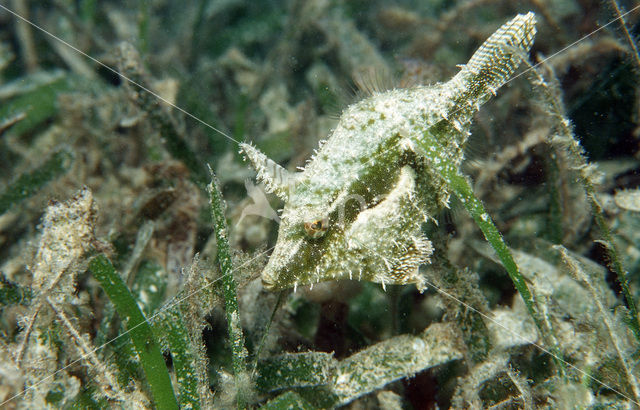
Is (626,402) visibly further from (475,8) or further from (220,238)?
(475,8)

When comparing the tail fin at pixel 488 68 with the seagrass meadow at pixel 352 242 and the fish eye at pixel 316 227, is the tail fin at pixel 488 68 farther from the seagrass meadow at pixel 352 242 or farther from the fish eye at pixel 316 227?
the fish eye at pixel 316 227

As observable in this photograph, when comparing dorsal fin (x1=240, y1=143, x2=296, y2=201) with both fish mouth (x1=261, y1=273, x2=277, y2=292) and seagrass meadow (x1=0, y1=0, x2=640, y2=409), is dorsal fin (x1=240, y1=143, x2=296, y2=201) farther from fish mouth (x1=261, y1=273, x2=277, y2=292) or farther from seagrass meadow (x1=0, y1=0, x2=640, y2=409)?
fish mouth (x1=261, y1=273, x2=277, y2=292)

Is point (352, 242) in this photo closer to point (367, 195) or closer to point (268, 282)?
point (367, 195)

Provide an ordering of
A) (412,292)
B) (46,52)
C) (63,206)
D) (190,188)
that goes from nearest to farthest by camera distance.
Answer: (63,206)
(412,292)
(190,188)
(46,52)

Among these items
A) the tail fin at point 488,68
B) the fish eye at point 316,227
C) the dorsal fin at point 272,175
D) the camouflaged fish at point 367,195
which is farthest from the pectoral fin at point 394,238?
the tail fin at point 488,68

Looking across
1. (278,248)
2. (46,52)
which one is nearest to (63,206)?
(278,248)
